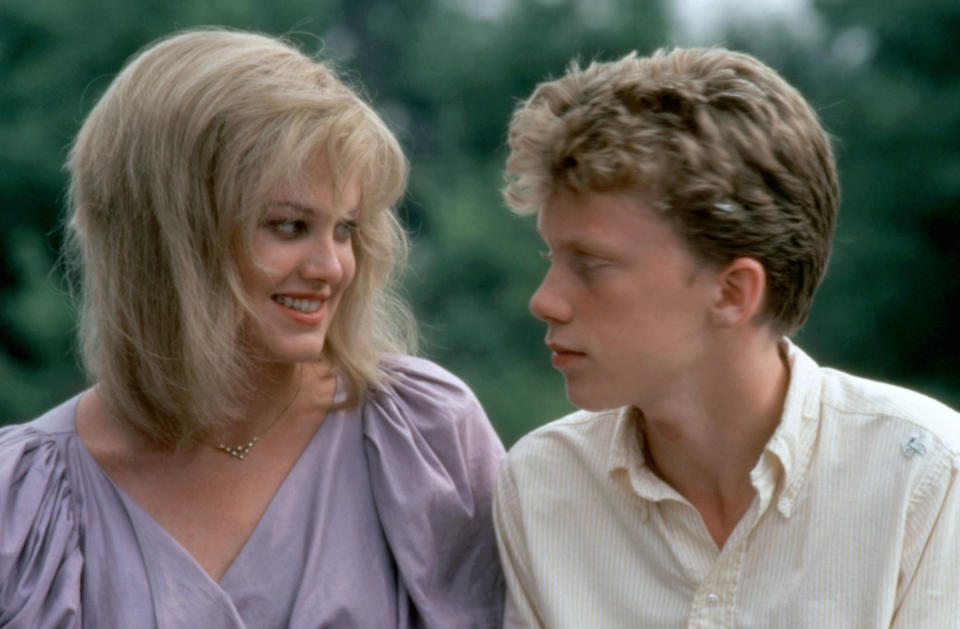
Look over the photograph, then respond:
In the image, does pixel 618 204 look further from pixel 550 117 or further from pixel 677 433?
pixel 677 433

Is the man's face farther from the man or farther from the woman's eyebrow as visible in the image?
the woman's eyebrow

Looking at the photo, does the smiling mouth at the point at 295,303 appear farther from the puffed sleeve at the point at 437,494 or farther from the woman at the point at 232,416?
the puffed sleeve at the point at 437,494

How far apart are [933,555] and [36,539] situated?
1.31 meters

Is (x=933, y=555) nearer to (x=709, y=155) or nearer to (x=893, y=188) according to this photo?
(x=709, y=155)

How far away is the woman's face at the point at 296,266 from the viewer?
2066mm

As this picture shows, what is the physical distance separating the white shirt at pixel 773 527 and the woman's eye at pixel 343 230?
0.45 m

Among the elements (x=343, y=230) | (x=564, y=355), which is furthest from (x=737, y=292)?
(x=343, y=230)

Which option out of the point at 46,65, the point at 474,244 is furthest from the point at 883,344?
the point at 46,65

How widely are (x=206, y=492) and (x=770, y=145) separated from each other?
3.44 ft

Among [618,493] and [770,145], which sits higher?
[770,145]

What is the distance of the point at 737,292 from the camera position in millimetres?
1895

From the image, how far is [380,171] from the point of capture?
7.23ft

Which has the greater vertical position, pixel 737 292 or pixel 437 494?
pixel 737 292

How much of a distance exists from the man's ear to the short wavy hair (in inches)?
0.7
